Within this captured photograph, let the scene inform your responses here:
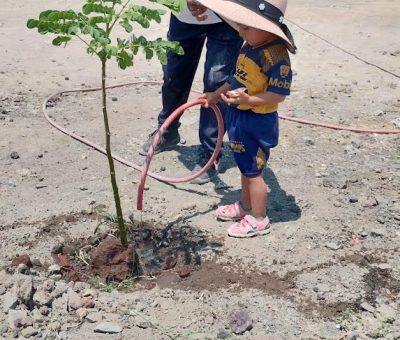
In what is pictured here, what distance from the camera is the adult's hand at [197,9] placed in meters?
4.00

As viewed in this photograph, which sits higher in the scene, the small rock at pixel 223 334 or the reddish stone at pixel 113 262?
the small rock at pixel 223 334

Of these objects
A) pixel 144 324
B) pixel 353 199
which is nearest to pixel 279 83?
pixel 353 199

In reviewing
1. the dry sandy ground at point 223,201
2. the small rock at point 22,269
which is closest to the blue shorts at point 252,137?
the dry sandy ground at point 223,201

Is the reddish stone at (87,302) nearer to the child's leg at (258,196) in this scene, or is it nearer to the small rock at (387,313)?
the child's leg at (258,196)

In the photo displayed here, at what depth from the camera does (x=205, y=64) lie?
4.48m

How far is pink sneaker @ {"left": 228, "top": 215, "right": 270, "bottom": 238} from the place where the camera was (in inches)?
155

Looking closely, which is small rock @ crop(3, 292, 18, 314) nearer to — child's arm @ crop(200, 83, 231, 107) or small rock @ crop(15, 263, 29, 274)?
small rock @ crop(15, 263, 29, 274)

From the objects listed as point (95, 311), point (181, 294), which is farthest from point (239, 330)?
point (95, 311)

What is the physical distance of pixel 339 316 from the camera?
3309mm

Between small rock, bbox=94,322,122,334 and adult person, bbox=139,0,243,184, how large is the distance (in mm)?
1726

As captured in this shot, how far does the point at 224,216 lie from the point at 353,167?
136 centimetres

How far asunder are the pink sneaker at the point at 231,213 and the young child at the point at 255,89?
9cm

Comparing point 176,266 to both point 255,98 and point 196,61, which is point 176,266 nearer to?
point 255,98

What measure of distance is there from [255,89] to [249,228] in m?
0.87
